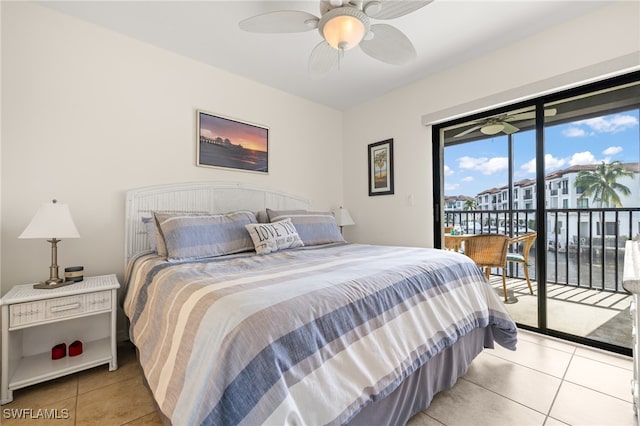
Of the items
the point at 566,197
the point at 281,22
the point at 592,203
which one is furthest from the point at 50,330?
→ the point at 592,203

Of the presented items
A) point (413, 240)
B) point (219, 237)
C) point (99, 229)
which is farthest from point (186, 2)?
point (413, 240)

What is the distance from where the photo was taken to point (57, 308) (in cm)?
170

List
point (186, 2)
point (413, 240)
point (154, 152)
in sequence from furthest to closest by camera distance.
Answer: point (413, 240)
point (154, 152)
point (186, 2)

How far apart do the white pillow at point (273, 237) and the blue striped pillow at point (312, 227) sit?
156mm

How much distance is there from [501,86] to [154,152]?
311 cm

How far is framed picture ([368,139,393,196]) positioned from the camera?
11.3 feet

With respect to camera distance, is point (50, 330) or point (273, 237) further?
point (273, 237)

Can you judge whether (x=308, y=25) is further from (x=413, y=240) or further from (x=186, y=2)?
(x=413, y=240)

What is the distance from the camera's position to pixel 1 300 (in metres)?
1.52

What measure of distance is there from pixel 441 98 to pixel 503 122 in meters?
0.63

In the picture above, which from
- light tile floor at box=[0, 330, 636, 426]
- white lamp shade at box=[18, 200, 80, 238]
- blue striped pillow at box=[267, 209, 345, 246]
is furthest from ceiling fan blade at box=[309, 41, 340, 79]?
light tile floor at box=[0, 330, 636, 426]

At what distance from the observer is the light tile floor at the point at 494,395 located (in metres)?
1.41

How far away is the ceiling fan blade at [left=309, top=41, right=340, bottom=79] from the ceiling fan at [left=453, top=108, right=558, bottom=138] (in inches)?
66.1

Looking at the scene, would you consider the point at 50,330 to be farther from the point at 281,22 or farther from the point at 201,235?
the point at 281,22
